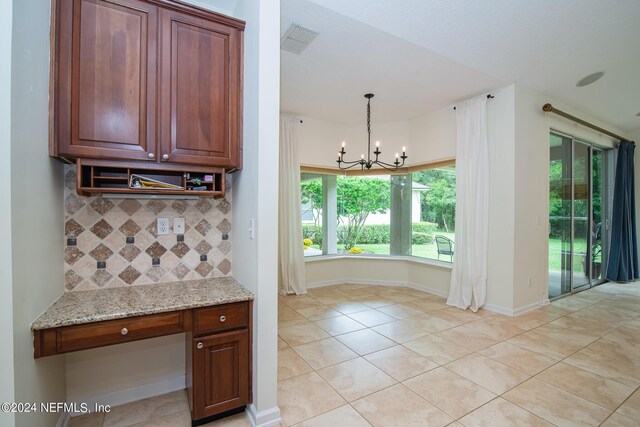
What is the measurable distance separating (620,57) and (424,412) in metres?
4.18

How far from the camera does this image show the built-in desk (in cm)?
149

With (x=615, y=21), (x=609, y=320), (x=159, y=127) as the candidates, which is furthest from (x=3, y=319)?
(x=609, y=320)

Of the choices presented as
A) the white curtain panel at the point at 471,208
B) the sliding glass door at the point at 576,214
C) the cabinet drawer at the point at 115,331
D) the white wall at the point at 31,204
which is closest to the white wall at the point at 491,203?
the white curtain panel at the point at 471,208

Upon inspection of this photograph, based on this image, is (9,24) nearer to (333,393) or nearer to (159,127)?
(159,127)

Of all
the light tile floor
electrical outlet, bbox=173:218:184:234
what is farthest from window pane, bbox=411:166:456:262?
electrical outlet, bbox=173:218:184:234

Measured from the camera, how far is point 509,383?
2.24 meters

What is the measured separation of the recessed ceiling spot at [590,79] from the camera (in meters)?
3.54

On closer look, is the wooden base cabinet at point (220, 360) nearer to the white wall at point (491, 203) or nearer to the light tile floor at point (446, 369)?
the light tile floor at point (446, 369)

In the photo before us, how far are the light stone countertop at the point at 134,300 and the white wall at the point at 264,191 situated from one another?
0.61 ft

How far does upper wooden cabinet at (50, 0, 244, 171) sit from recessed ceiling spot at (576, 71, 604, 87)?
4.14 metres

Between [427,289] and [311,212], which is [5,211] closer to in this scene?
[311,212]

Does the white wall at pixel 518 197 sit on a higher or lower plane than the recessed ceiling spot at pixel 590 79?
lower

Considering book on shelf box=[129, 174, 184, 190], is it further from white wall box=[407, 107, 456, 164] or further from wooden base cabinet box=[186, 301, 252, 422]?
white wall box=[407, 107, 456, 164]

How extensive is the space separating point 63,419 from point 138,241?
112 cm
